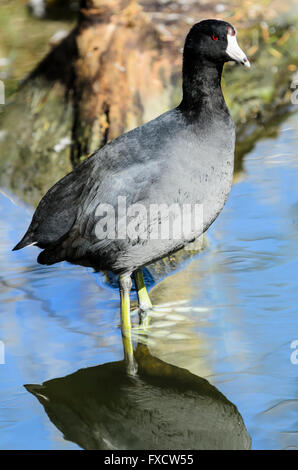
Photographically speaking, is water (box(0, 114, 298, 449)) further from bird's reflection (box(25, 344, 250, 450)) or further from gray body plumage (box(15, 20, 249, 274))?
gray body plumage (box(15, 20, 249, 274))

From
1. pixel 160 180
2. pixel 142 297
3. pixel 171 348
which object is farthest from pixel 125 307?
pixel 160 180

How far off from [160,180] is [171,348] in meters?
0.95

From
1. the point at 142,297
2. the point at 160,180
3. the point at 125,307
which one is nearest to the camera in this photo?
the point at 160,180

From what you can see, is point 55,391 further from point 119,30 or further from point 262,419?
point 119,30

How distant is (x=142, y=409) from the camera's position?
3.78 m

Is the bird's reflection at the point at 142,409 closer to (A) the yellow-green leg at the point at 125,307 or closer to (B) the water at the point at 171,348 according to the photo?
(B) the water at the point at 171,348

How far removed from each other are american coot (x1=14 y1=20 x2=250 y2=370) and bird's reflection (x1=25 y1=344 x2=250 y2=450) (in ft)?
1.18

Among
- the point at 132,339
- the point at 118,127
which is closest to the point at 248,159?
the point at 118,127

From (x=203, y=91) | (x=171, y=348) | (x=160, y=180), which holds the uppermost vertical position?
(x=203, y=91)

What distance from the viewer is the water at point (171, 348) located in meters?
3.61

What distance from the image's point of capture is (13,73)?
9.21 metres

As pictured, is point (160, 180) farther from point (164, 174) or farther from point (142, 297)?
point (142, 297)

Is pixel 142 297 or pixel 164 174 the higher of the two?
pixel 164 174
